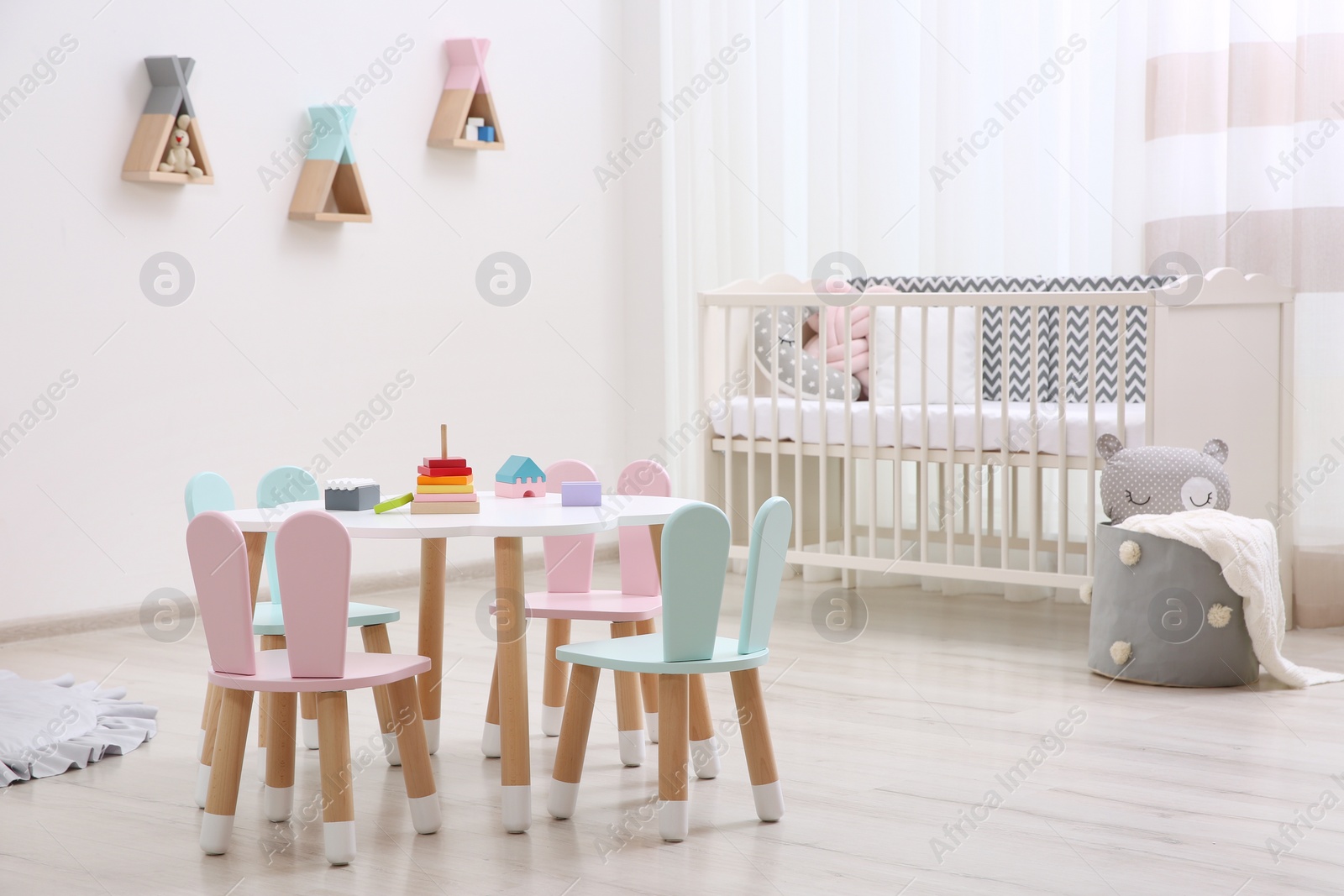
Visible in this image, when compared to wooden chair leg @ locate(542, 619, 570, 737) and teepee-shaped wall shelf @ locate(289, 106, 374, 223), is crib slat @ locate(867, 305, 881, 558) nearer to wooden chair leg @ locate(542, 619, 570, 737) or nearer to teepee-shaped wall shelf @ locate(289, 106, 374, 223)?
wooden chair leg @ locate(542, 619, 570, 737)

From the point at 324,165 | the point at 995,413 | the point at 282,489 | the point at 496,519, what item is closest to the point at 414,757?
the point at 496,519

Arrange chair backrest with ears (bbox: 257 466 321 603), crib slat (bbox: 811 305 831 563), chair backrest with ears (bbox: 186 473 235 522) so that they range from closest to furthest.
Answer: chair backrest with ears (bbox: 186 473 235 522) → chair backrest with ears (bbox: 257 466 321 603) → crib slat (bbox: 811 305 831 563)

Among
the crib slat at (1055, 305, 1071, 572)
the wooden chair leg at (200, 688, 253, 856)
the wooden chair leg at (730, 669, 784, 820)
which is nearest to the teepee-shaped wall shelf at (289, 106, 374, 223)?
the crib slat at (1055, 305, 1071, 572)

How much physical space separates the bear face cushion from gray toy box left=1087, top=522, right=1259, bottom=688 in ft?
0.43

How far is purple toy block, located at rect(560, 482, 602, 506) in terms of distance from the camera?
2.18 m

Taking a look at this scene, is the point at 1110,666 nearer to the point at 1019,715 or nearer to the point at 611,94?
the point at 1019,715

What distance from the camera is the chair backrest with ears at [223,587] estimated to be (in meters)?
1.80

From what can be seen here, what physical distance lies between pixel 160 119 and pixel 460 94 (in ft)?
3.28

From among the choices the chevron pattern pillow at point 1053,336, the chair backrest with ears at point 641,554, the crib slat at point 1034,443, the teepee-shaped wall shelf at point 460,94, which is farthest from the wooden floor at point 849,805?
the teepee-shaped wall shelf at point 460,94

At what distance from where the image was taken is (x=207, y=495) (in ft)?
7.38

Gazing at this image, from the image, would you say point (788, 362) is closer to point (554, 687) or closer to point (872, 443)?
point (872, 443)

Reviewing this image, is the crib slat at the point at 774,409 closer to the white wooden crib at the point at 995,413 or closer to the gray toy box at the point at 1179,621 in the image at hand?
the white wooden crib at the point at 995,413

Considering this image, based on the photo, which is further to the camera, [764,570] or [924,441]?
[924,441]

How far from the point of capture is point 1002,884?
5.67ft
